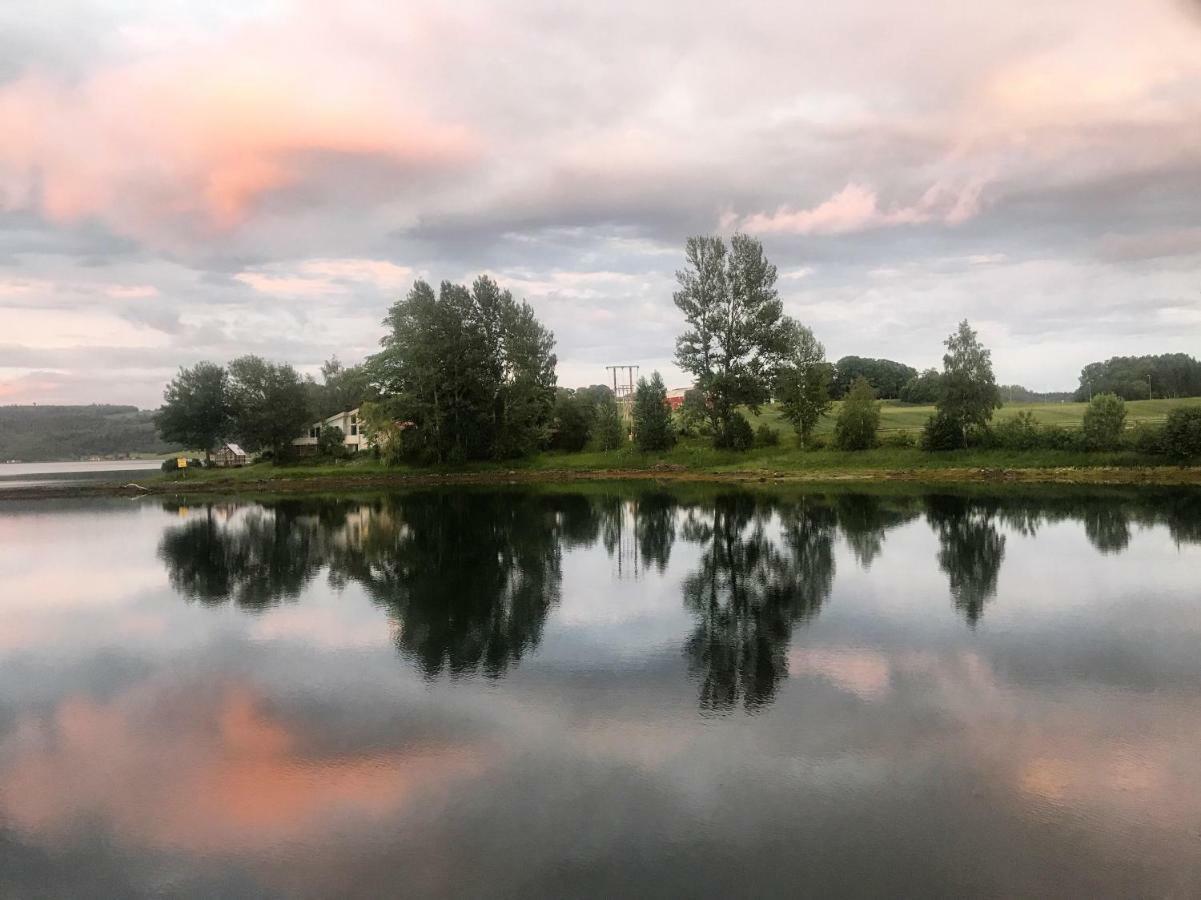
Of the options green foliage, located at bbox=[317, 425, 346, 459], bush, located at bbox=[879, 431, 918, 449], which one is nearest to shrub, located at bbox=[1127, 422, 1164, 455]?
bush, located at bbox=[879, 431, 918, 449]

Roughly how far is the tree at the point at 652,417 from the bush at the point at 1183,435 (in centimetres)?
3435

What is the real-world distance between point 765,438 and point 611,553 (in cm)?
4083

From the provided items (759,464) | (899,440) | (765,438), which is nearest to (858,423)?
(899,440)

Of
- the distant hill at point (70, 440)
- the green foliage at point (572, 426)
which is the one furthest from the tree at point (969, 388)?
the distant hill at point (70, 440)

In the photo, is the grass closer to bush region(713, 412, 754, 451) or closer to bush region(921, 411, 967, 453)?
bush region(921, 411, 967, 453)

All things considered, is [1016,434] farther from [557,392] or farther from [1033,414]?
[557,392]

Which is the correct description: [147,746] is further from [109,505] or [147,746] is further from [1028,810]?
[109,505]

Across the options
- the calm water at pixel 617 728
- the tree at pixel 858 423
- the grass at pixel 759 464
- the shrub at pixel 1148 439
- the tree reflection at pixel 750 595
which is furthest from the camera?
the tree at pixel 858 423

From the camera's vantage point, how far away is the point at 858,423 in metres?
58.5

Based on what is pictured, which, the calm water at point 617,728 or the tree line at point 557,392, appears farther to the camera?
the tree line at point 557,392

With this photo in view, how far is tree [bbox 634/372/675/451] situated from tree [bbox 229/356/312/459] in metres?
31.7

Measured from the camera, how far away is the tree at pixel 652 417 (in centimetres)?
6384

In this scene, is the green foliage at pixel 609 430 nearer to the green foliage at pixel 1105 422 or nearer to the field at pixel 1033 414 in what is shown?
the field at pixel 1033 414

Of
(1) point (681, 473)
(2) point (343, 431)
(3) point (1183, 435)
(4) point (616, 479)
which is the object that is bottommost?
(4) point (616, 479)
